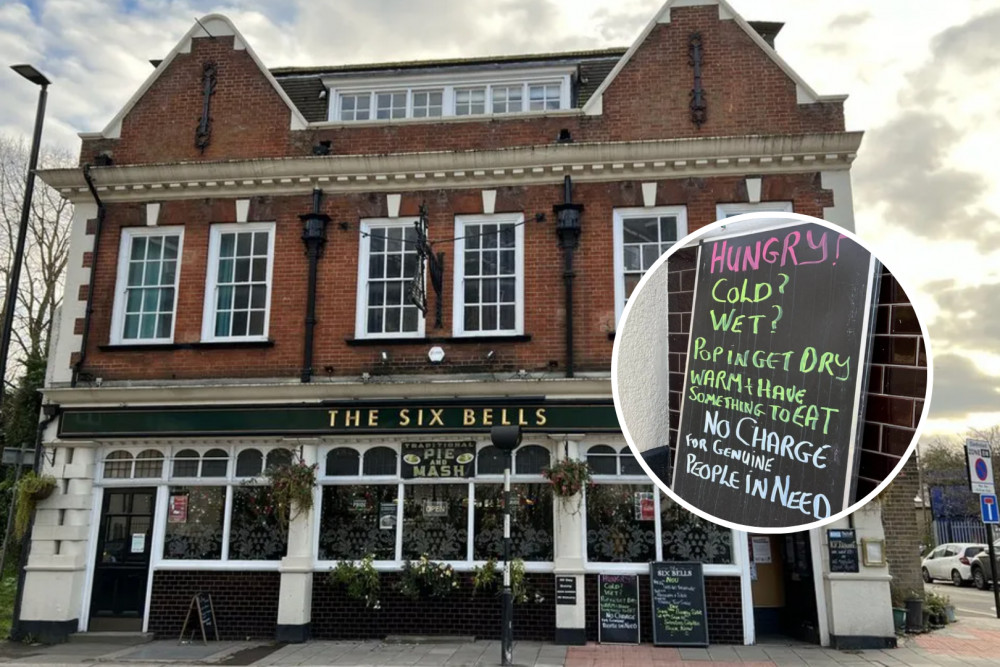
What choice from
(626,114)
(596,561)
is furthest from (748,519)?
(626,114)

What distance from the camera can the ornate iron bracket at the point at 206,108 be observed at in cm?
1330

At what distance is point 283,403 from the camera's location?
39.3 feet

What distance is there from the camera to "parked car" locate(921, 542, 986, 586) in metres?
22.5

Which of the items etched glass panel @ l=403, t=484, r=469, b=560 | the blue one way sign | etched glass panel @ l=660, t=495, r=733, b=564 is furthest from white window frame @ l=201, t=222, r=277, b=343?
the blue one way sign

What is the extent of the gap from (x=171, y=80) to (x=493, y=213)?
6.43m

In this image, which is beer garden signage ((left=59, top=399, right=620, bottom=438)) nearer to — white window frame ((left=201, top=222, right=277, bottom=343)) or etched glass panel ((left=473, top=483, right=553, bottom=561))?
etched glass panel ((left=473, top=483, right=553, bottom=561))

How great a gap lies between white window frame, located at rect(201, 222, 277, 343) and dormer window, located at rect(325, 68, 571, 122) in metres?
2.58

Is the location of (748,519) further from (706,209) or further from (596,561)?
(706,209)

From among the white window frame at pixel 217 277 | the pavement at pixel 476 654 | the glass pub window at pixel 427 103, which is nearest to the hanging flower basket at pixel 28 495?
the pavement at pixel 476 654

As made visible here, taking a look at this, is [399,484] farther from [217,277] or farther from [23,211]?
[23,211]

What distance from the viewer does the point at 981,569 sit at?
2180 cm

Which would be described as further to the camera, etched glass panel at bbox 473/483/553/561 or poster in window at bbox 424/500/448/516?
poster in window at bbox 424/500/448/516

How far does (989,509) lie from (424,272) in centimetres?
1193

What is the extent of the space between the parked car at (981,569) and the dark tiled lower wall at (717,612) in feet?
48.4
